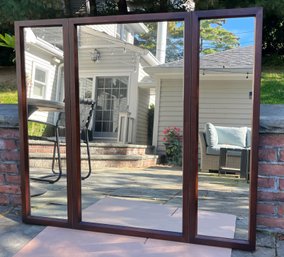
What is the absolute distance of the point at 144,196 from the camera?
2203 millimetres

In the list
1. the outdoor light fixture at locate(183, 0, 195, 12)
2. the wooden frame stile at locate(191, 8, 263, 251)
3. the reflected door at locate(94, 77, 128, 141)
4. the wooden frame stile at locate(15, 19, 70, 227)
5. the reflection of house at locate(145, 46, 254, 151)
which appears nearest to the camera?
the wooden frame stile at locate(191, 8, 263, 251)

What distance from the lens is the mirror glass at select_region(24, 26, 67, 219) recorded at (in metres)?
1.93

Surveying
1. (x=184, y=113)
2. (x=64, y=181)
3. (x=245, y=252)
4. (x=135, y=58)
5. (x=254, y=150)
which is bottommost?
(x=245, y=252)

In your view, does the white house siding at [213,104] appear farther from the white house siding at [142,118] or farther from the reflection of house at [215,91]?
the white house siding at [142,118]

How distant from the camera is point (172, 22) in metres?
1.71

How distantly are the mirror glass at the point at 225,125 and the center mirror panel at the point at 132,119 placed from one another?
0.13 metres

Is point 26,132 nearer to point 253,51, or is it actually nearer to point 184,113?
point 184,113

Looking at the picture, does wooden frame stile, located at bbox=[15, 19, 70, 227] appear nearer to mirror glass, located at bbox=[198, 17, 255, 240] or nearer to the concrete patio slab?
the concrete patio slab

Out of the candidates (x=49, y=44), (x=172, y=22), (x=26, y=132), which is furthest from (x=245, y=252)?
(x=49, y=44)

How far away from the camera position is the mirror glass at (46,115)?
1.93 meters

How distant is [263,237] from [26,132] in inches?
57.2

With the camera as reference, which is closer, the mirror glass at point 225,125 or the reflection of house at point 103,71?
the mirror glass at point 225,125

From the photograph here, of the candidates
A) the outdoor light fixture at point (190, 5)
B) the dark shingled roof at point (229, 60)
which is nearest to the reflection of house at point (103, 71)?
the dark shingled roof at point (229, 60)

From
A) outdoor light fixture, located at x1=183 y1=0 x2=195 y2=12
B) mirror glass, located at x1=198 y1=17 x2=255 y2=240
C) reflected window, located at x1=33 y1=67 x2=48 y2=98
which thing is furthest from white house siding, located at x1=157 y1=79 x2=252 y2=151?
outdoor light fixture, located at x1=183 y1=0 x2=195 y2=12
